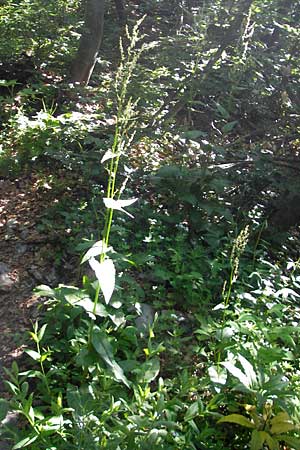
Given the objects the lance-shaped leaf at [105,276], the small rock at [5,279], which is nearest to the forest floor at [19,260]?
the small rock at [5,279]

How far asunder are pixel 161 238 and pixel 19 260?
3.74 feet

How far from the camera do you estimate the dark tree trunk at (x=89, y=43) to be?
6.29m

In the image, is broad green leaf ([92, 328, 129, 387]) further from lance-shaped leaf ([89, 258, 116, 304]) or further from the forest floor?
the forest floor

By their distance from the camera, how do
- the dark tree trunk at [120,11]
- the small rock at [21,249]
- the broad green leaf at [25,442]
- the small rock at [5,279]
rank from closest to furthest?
the broad green leaf at [25,442] → the small rock at [5,279] → the small rock at [21,249] → the dark tree trunk at [120,11]

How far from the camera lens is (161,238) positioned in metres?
4.22

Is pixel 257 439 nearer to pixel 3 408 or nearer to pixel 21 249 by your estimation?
pixel 3 408

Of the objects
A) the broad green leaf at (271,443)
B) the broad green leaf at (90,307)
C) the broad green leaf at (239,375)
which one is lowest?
the broad green leaf at (271,443)

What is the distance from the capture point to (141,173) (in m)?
4.83

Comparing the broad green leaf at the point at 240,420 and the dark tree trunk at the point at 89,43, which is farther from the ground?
the dark tree trunk at the point at 89,43

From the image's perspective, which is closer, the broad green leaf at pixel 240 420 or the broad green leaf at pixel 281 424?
the broad green leaf at pixel 281 424

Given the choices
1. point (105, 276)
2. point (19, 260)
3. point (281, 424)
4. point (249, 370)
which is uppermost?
point (105, 276)

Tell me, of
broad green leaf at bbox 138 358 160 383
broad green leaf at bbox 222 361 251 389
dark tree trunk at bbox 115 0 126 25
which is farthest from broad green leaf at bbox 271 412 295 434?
dark tree trunk at bbox 115 0 126 25

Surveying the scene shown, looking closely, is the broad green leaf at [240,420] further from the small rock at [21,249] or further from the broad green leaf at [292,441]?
the small rock at [21,249]

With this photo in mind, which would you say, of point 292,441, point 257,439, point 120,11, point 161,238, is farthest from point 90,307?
point 120,11
